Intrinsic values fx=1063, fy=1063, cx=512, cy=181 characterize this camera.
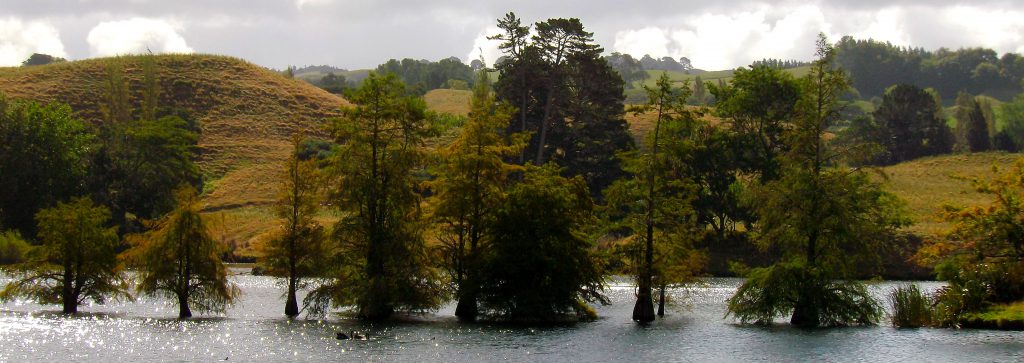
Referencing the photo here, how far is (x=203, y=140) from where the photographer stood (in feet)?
515

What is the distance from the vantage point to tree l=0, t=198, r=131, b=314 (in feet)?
177

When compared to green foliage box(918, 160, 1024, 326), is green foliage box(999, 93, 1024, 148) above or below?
above

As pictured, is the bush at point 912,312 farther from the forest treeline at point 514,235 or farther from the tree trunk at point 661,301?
the tree trunk at point 661,301

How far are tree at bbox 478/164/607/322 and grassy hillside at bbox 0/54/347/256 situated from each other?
8317cm

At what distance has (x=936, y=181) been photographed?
12950cm

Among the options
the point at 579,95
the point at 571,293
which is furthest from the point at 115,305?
the point at 579,95

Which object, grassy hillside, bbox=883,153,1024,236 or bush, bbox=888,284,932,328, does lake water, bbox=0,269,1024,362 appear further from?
grassy hillside, bbox=883,153,1024,236

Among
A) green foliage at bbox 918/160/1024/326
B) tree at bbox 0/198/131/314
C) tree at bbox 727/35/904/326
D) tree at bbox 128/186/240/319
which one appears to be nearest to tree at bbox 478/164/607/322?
tree at bbox 727/35/904/326

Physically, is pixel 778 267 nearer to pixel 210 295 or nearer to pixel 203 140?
pixel 210 295

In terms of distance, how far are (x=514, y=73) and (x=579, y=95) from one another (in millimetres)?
6957

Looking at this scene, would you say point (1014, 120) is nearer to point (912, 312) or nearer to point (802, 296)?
point (912, 312)

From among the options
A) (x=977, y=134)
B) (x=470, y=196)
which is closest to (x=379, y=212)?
(x=470, y=196)

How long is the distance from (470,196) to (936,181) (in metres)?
91.9

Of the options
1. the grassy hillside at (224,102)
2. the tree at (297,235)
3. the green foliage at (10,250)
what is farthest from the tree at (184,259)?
the grassy hillside at (224,102)
